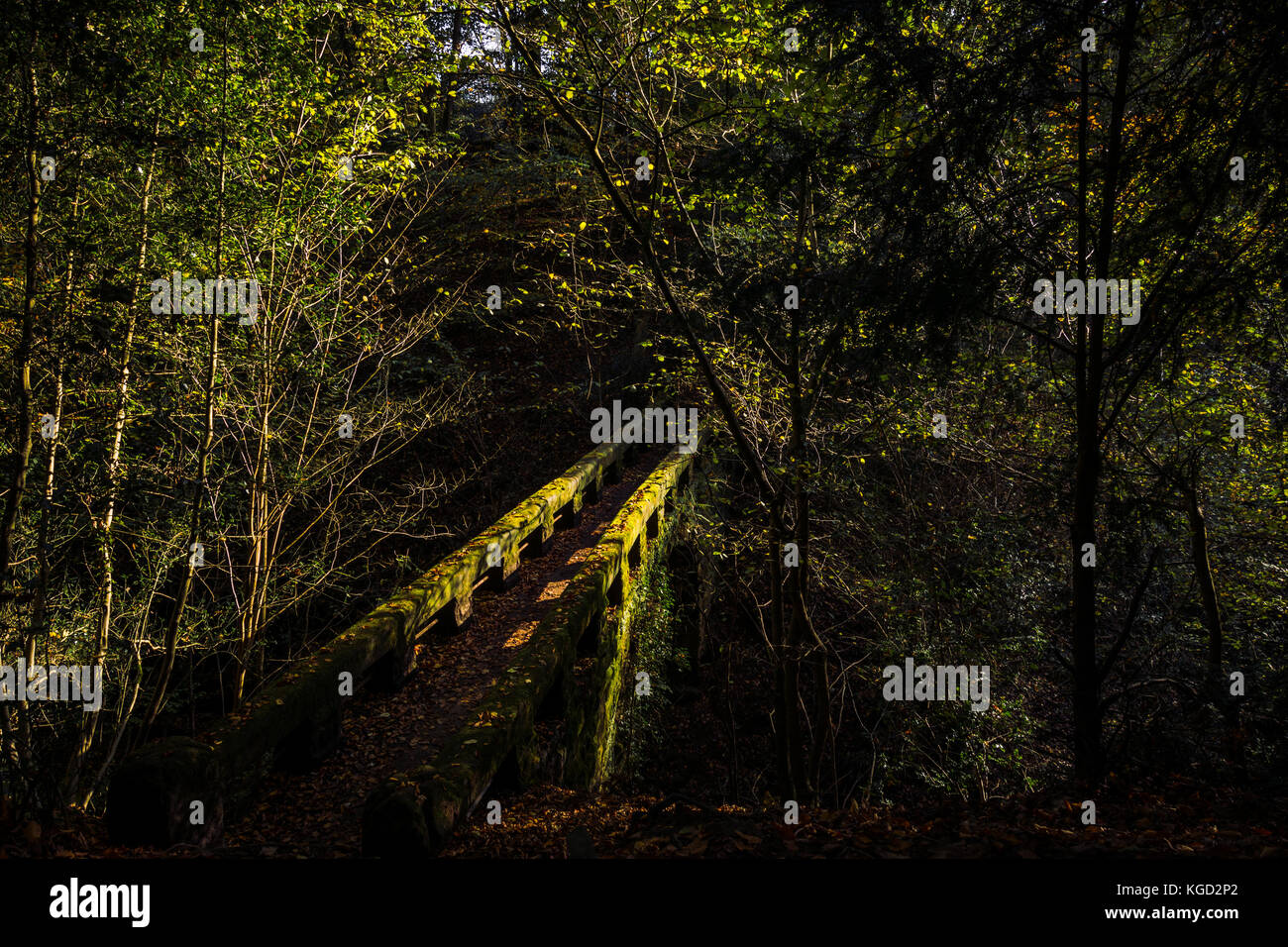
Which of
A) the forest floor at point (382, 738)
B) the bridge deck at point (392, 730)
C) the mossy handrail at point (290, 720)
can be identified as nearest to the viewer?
the mossy handrail at point (290, 720)

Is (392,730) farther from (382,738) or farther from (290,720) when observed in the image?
(290,720)

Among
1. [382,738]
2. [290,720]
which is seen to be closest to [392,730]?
[382,738]

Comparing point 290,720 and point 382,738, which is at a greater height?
point 290,720

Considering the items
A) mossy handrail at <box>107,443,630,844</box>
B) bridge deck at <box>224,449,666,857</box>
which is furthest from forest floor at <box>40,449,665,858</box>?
mossy handrail at <box>107,443,630,844</box>

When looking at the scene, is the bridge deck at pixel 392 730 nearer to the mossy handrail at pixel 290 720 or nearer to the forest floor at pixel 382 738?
the forest floor at pixel 382 738

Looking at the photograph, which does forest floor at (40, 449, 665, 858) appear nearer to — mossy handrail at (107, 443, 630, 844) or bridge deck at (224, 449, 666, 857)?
bridge deck at (224, 449, 666, 857)

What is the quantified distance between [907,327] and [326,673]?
5.13m

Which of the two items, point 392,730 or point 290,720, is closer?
point 290,720

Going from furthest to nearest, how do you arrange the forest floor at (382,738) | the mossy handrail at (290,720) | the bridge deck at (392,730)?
1. the bridge deck at (392,730)
2. the forest floor at (382,738)
3. the mossy handrail at (290,720)

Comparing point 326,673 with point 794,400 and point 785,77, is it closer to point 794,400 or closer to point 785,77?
point 794,400

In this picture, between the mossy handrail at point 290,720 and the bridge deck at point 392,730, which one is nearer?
the mossy handrail at point 290,720

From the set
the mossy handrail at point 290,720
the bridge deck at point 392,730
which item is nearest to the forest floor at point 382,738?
the bridge deck at point 392,730

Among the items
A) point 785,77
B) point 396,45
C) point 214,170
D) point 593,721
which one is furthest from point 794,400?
point 214,170

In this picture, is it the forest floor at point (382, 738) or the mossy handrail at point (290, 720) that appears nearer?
the mossy handrail at point (290, 720)
